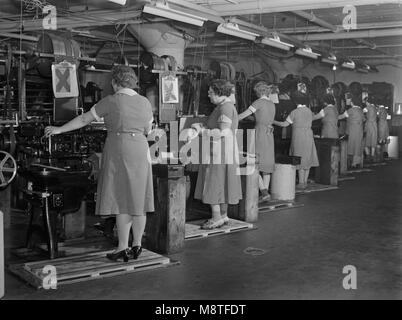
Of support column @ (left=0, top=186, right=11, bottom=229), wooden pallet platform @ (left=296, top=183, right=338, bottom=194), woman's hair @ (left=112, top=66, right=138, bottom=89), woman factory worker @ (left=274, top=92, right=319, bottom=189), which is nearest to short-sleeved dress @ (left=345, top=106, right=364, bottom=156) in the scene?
wooden pallet platform @ (left=296, top=183, right=338, bottom=194)

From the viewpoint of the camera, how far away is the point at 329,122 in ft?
33.8

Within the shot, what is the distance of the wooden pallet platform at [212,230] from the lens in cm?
550

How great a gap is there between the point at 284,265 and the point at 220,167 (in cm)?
140

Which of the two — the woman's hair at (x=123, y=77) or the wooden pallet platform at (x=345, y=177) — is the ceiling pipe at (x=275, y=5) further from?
the wooden pallet platform at (x=345, y=177)

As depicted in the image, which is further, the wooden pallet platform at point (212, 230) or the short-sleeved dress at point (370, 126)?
the short-sleeved dress at point (370, 126)

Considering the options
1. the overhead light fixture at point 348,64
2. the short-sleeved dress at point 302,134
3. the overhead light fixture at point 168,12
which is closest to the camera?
the overhead light fixture at point 168,12

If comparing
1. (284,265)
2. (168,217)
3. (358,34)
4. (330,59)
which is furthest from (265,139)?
(330,59)

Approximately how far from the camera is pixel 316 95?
11086 mm

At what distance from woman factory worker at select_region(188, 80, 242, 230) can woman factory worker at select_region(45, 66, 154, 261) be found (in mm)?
1276

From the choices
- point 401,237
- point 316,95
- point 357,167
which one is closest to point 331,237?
point 401,237

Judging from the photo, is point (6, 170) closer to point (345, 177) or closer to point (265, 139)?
point (265, 139)

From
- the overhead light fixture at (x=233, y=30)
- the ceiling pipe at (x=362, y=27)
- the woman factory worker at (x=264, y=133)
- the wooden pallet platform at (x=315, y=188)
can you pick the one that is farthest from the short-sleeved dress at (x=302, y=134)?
the ceiling pipe at (x=362, y=27)

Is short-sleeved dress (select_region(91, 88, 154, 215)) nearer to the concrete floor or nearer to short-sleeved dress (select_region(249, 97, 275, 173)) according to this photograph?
the concrete floor
